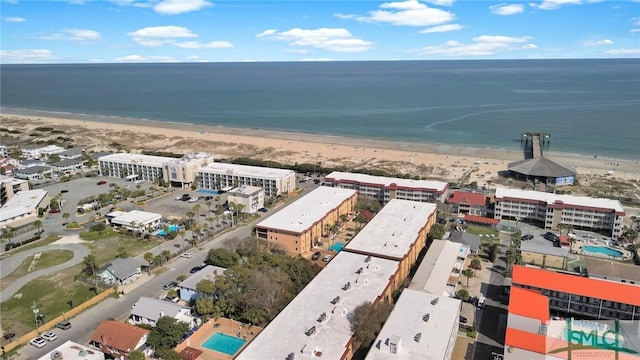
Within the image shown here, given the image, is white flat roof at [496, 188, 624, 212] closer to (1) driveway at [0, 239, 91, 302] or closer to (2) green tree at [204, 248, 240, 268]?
(2) green tree at [204, 248, 240, 268]

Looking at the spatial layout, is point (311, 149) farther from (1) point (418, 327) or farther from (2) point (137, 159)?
(1) point (418, 327)

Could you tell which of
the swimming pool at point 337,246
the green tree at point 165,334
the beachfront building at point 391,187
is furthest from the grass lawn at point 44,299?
the beachfront building at point 391,187

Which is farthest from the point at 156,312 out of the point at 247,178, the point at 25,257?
the point at 247,178

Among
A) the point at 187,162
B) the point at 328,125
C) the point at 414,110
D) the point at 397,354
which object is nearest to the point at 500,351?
the point at 397,354

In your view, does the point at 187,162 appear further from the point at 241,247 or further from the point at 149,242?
the point at 241,247

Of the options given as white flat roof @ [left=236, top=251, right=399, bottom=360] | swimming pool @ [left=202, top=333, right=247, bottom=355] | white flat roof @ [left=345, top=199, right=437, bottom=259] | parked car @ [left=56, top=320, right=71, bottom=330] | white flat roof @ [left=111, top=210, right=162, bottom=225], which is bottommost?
swimming pool @ [left=202, top=333, right=247, bottom=355]

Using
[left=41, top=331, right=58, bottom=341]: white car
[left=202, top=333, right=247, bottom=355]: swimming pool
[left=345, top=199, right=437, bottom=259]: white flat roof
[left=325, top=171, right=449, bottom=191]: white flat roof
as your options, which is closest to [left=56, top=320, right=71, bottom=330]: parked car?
[left=41, top=331, right=58, bottom=341]: white car
